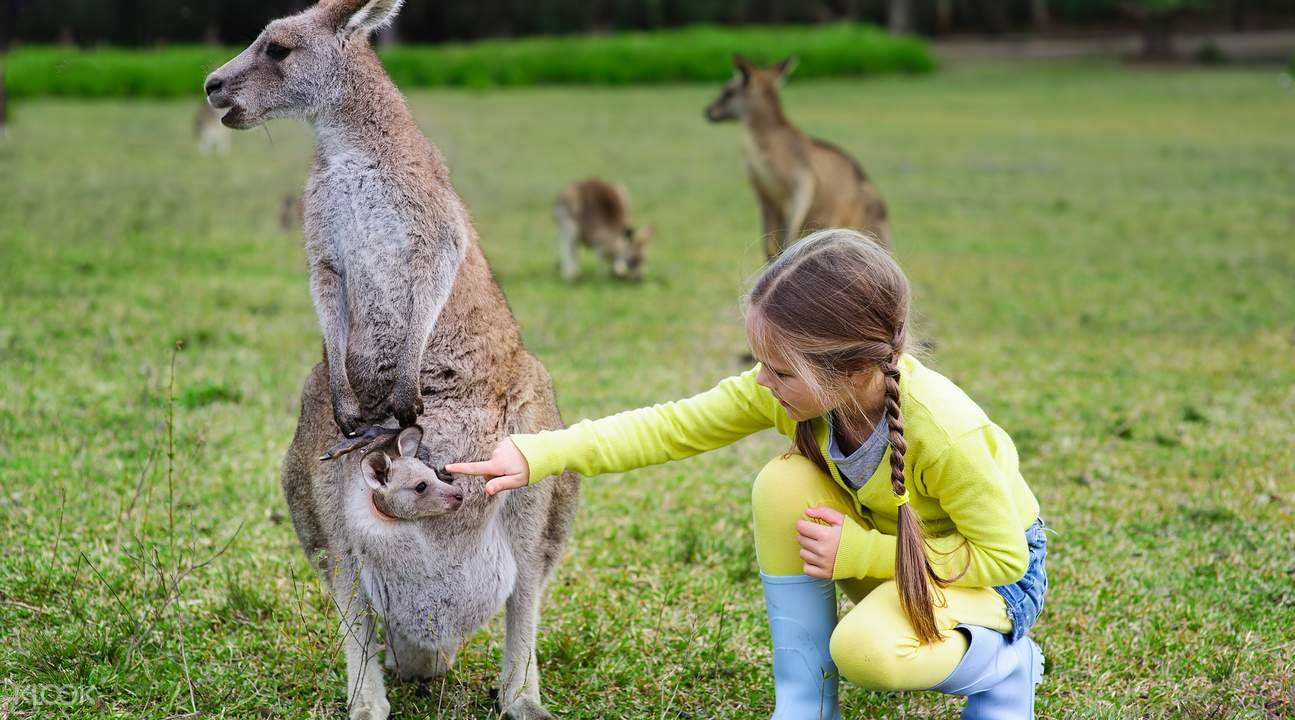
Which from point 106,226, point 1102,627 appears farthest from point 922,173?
point 1102,627

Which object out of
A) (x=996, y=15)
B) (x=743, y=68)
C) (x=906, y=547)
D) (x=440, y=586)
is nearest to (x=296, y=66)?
(x=440, y=586)

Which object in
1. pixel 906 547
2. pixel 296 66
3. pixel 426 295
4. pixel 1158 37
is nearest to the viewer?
pixel 906 547

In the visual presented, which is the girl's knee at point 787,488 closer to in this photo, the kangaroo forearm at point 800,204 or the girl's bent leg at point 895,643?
the girl's bent leg at point 895,643

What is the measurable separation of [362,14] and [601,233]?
4450 millimetres

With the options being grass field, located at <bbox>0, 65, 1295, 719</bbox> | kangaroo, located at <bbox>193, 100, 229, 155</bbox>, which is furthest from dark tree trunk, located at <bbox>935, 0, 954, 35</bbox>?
kangaroo, located at <bbox>193, 100, 229, 155</bbox>

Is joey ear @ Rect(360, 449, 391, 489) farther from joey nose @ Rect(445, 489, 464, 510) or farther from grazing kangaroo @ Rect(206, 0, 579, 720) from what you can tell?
joey nose @ Rect(445, 489, 464, 510)

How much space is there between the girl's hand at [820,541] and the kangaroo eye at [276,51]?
123 cm

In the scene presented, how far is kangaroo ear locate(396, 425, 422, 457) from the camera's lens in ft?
6.69

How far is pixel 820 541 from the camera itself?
192 cm

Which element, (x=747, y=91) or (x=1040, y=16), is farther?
(x=1040, y=16)

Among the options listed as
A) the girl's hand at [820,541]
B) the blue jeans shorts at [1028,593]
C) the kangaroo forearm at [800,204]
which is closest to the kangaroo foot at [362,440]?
the girl's hand at [820,541]

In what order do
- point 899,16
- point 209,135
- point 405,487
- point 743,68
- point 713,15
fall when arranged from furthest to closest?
point 713,15, point 899,16, point 209,135, point 743,68, point 405,487

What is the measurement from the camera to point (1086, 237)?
7953 mm

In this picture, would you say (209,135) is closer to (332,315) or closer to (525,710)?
(332,315)
